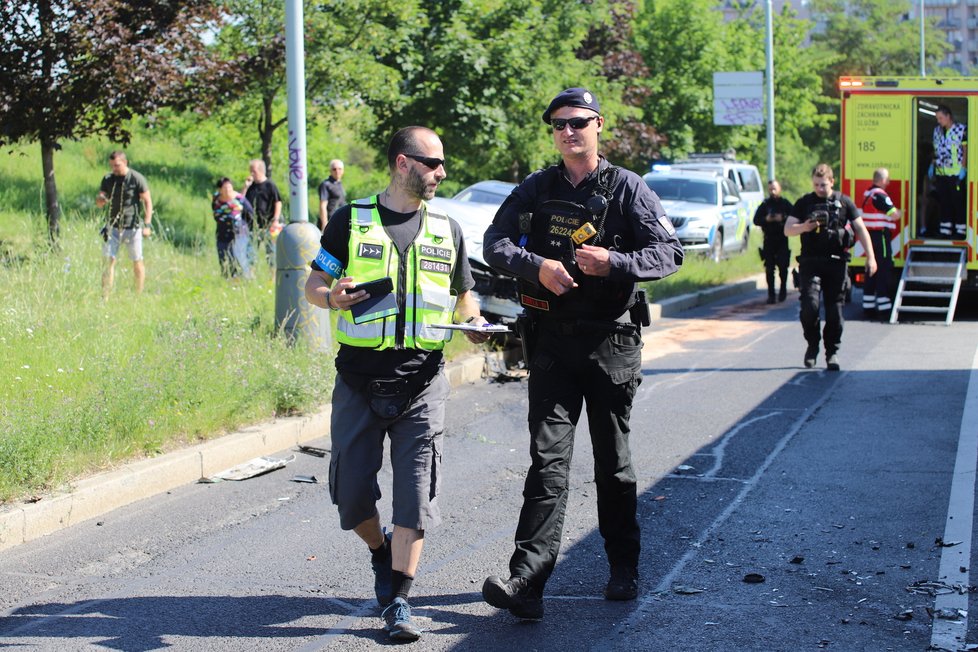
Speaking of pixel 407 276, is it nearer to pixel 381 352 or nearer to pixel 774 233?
pixel 381 352

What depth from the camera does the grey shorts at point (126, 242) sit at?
12695 mm

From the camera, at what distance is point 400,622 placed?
4473 millimetres

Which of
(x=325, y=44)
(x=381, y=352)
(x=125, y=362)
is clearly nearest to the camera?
(x=381, y=352)

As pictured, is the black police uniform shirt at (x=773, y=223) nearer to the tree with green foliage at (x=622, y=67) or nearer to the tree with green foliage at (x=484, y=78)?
the tree with green foliage at (x=484, y=78)

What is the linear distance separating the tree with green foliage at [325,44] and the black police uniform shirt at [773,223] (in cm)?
614

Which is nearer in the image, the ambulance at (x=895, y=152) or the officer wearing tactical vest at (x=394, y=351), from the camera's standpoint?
the officer wearing tactical vest at (x=394, y=351)


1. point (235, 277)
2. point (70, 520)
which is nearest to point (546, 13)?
point (235, 277)

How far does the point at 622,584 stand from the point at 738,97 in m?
29.5

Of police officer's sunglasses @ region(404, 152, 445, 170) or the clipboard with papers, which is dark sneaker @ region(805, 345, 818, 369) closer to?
the clipboard with papers

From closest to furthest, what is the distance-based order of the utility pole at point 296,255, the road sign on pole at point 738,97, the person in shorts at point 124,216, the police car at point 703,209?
the utility pole at point 296,255
the person in shorts at point 124,216
the police car at point 703,209
the road sign on pole at point 738,97

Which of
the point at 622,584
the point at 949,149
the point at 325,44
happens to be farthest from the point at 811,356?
the point at 325,44

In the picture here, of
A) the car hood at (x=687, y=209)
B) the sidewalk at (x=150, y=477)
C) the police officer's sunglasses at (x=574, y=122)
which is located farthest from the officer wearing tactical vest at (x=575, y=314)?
the car hood at (x=687, y=209)

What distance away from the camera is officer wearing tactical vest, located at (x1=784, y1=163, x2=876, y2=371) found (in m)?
10.8

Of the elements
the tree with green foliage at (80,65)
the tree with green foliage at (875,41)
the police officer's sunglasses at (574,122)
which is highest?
the tree with green foliage at (875,41)
